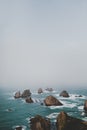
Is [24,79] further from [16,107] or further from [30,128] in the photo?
[30,128]

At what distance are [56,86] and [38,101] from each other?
8.22 feet

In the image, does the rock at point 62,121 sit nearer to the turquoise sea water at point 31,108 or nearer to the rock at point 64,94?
the turquoise sea water at point 31,108

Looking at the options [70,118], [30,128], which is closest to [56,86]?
[70,118]

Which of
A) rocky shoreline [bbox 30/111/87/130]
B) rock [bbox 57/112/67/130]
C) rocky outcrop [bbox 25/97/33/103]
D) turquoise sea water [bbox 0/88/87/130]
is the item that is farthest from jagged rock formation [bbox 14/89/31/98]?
rock [bbox 57/112/67/130]

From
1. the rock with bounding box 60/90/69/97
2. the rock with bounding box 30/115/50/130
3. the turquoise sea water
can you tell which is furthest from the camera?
the rock with bounding box 60/90/69/97

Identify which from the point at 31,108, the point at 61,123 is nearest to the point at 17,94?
the point at 31,108

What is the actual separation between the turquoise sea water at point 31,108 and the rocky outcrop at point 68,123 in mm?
657

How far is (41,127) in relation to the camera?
16.9 meters

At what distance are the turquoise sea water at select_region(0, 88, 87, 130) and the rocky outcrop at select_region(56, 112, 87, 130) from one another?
0.66m

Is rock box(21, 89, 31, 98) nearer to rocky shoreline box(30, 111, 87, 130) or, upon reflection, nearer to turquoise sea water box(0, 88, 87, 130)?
turquoise sea water box(0, 88, 87, 130)

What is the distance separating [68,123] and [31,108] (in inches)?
165

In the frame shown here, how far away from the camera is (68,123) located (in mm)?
16969

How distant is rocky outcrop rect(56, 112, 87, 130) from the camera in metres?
16.5

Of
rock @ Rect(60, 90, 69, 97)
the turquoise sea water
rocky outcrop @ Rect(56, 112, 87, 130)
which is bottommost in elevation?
rocky outcrop @ Rect(56, 112, 87, 130)
